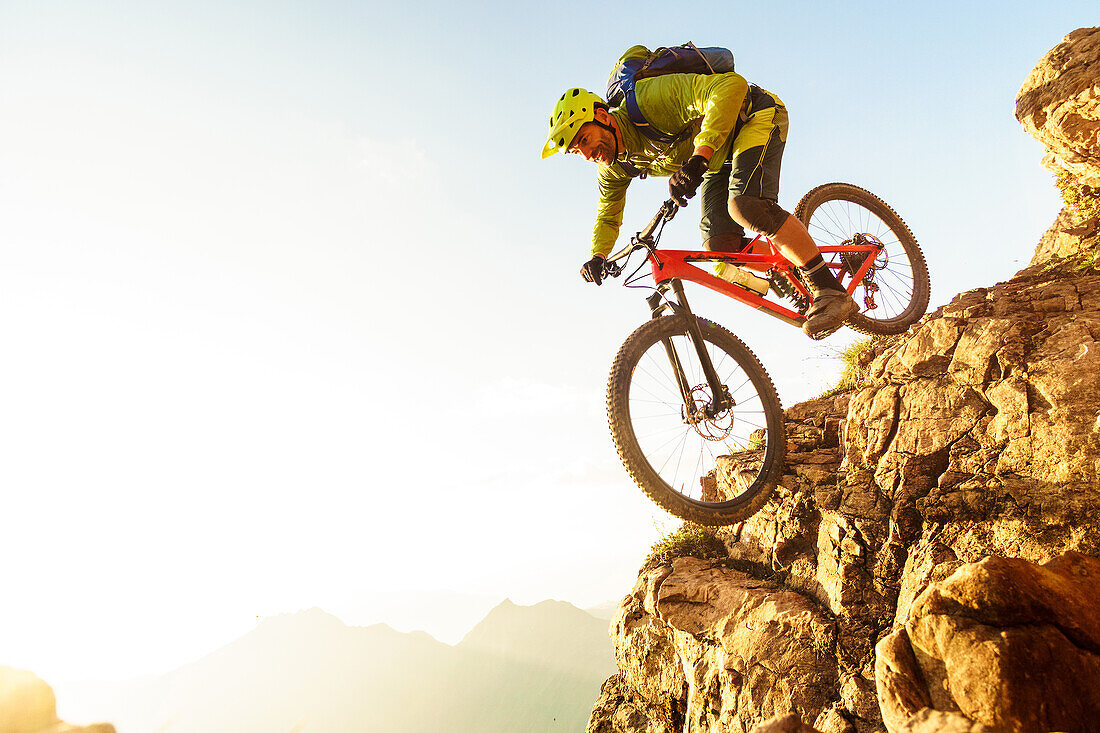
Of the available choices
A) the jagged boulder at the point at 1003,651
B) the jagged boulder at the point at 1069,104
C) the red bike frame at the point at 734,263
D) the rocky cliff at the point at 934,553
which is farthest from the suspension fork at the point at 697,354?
the jagged boulder at the point at 1069,104

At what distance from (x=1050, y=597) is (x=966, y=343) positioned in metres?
3.24

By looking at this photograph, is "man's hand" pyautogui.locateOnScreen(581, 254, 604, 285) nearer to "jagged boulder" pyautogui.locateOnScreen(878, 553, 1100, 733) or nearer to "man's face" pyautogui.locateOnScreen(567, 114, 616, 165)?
"man's face" pyautogui.locateOnScreen(567, 114, 616, 165)

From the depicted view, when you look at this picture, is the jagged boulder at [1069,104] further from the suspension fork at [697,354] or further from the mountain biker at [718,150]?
the suspension fork at [697,354]

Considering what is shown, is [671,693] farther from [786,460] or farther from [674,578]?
[786,460]

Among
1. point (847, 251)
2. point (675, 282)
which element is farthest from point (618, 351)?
point (847, 251)

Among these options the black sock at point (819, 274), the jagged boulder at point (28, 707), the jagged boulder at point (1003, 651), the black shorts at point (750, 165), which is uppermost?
the black shorts at point (750, 165)

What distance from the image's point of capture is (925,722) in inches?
90.2

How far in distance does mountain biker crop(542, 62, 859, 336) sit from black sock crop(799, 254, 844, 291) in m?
0.01

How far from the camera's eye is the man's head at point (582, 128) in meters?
5.45

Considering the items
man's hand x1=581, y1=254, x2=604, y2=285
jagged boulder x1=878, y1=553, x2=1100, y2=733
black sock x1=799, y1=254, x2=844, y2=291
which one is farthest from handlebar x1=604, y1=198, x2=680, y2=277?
jagged boulder x1=878, y1=553, x2=1100, y2=733

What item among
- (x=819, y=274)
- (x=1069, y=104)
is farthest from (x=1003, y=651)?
(x=1069, y=104)

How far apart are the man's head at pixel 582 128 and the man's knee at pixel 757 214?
4.86ft

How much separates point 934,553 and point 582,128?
496 centimetres

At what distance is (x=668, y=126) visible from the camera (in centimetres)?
567
